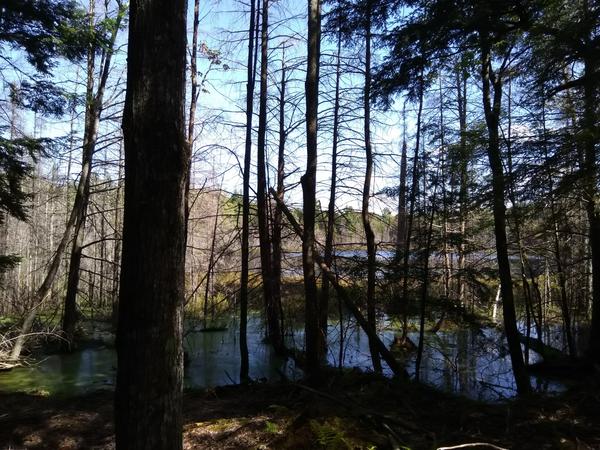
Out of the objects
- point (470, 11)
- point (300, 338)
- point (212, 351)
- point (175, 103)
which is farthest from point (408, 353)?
point (175, 103)

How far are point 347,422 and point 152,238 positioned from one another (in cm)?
218

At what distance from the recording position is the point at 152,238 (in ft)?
8.37

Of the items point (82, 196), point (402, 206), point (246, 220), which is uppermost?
point (82, 196)

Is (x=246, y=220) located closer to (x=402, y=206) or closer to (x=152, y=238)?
(x=402, y=206)

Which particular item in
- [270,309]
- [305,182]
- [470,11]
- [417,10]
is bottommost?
[270,309]

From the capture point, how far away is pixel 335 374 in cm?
640

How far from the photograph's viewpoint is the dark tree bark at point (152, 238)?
8.25 ft

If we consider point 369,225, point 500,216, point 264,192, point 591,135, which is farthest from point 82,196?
point 591,135

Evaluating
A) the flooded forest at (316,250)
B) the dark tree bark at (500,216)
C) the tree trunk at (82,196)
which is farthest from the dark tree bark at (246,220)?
the tree trunk at (82,196)

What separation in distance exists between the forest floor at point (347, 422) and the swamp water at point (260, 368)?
10.3ft

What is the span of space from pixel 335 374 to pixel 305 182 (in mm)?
2894

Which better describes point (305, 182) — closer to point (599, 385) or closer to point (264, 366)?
point (599, 385)

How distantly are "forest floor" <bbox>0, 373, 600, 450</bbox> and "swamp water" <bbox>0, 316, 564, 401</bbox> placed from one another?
10.3 ft

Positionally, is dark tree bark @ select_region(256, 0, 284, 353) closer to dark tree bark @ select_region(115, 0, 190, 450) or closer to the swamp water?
the swamp water
